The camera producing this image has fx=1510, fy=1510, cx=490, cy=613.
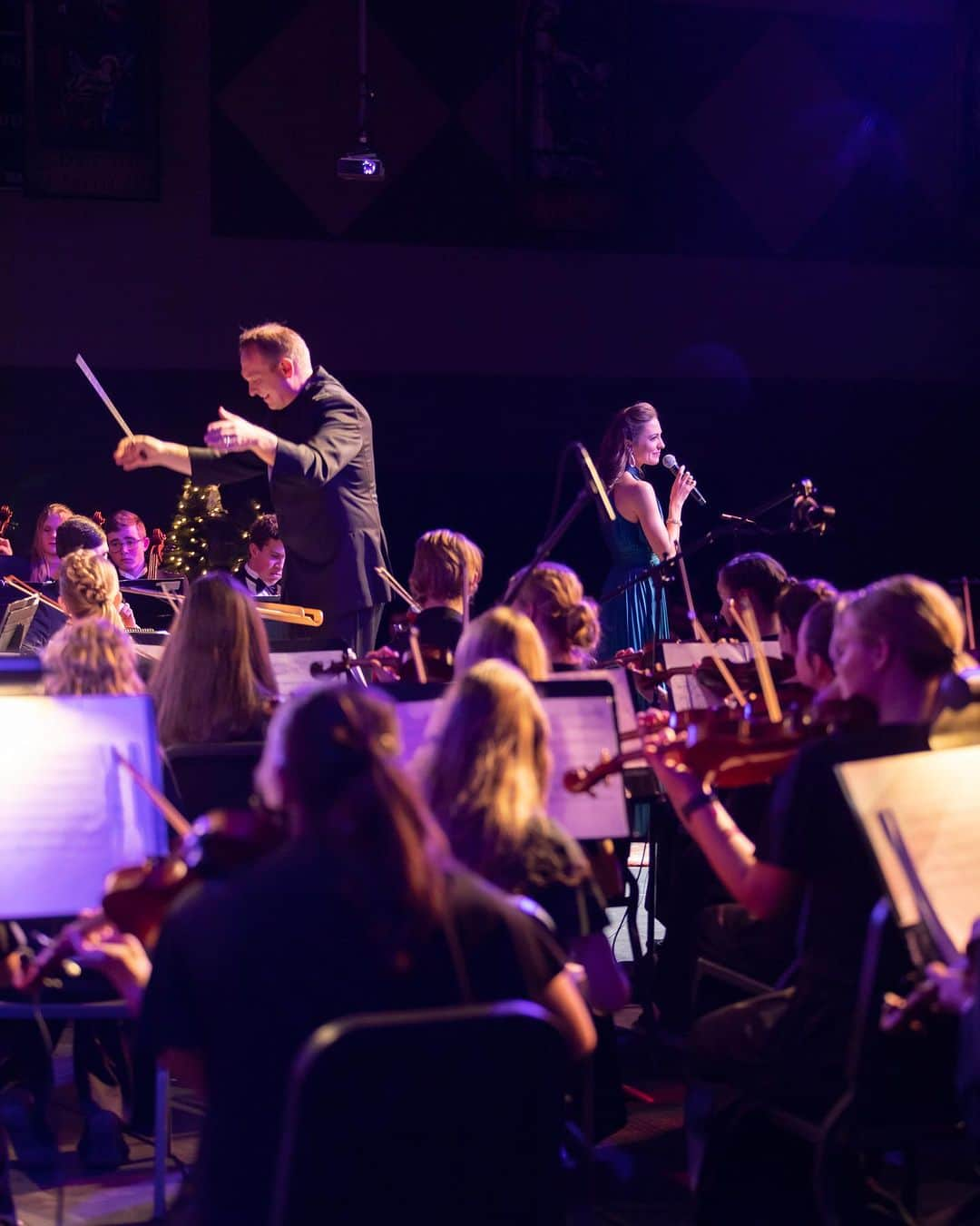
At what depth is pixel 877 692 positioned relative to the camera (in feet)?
8.41

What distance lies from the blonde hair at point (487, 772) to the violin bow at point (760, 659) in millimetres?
748

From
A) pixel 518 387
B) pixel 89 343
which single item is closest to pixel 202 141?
pixel 89 343

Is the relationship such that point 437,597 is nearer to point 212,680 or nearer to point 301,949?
point 212,680

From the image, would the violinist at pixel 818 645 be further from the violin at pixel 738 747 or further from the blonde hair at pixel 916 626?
the blonde hair at pixel 916 626

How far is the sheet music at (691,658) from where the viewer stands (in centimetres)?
445

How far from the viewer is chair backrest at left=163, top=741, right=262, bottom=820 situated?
326cm

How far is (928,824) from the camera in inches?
88.3

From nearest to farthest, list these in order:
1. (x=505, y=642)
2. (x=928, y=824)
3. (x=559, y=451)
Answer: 1. (x=928, y=824)
2. (x=505, y=642)
3. (x=559, y=451)

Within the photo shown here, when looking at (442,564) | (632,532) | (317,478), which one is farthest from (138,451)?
(632,532)

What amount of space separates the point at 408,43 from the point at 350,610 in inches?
218

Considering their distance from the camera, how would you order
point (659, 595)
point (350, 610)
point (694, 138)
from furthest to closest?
1. point (694, 138)
2. point (659, 595)
3. point (350, 610)

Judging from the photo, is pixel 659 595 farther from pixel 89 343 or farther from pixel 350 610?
pixel 89 343

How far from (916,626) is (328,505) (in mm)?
2572

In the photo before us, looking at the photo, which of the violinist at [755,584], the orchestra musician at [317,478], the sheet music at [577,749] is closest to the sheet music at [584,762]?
the sheet music at [577,749]
